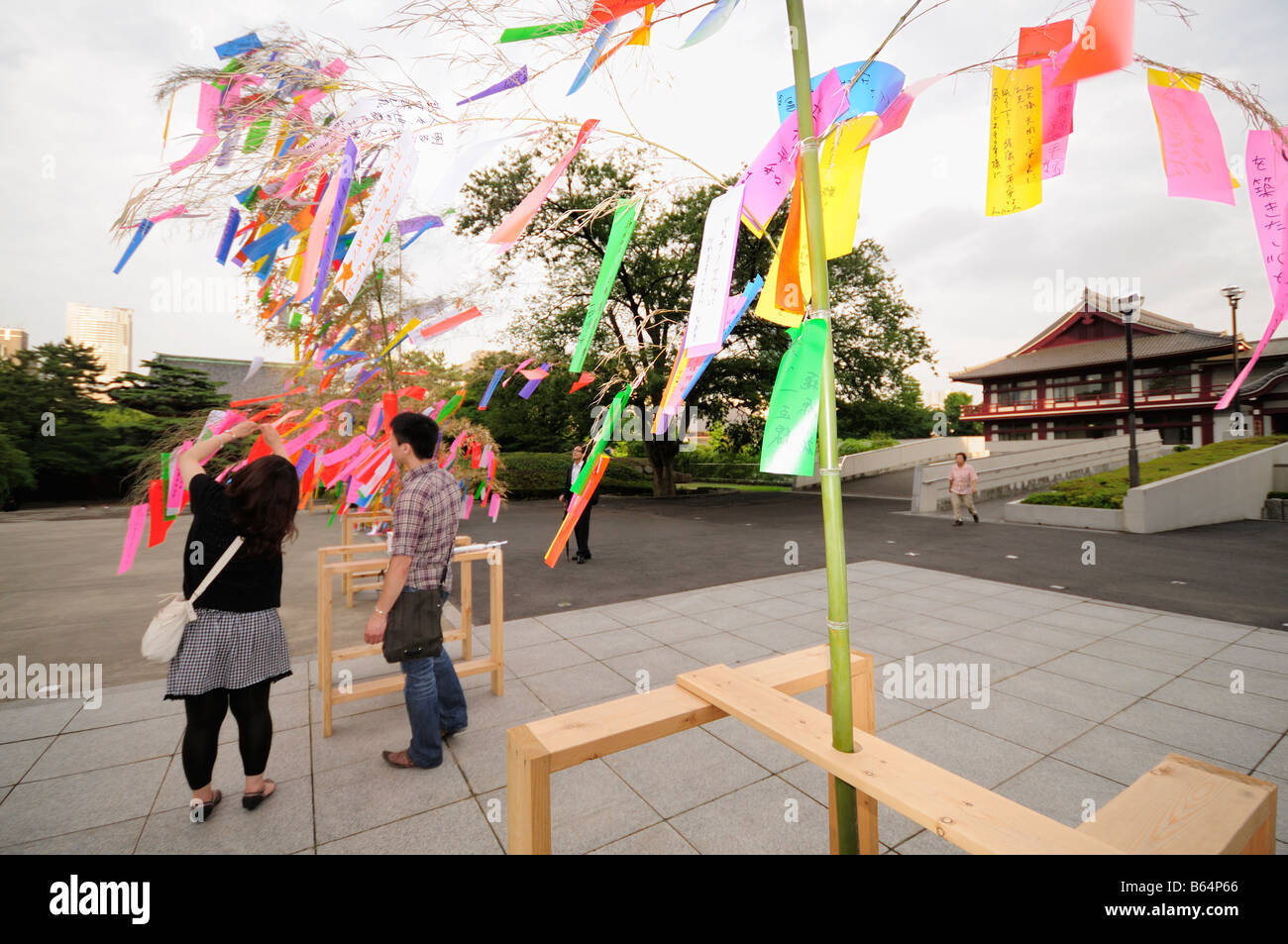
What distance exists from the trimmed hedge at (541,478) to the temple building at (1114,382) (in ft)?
77.0

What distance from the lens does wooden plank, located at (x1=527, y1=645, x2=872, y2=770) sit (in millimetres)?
1282

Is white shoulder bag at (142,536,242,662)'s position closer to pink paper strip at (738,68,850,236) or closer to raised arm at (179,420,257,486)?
raised arm at (179,420,257,486)

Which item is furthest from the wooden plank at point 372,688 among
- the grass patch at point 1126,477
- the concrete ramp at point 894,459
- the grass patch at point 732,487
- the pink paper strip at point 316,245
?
the concrete ramp at point 894,459

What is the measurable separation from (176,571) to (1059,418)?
1609 inches

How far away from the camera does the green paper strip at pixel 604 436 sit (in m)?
1.48

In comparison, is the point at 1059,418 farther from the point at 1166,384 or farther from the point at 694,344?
the point at 694,344

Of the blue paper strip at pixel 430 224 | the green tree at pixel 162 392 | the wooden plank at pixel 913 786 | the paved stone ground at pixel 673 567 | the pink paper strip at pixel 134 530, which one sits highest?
the green tree at pixel 162 392

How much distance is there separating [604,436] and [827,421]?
587mm

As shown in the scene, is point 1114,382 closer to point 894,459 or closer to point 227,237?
point 894,459

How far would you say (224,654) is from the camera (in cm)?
255

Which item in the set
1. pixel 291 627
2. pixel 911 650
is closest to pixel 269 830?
pixel 291 627

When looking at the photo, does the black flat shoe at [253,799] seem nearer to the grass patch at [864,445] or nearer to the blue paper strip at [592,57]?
the blue paper strip at [592,57]

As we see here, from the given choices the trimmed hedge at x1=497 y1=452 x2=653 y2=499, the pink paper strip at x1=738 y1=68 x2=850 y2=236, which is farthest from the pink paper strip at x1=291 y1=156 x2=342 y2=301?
the trimmed hedge at x1=497 y1=452 x2=653 y2=499
